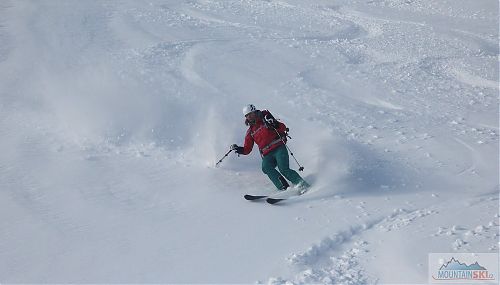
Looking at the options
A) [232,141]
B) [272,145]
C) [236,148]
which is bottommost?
[236,148]

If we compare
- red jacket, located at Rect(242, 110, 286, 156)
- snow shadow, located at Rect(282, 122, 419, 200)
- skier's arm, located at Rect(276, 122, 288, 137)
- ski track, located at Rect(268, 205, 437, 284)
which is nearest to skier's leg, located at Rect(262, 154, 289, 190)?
red jacket, located at Rect(242, 110, 286, 156)

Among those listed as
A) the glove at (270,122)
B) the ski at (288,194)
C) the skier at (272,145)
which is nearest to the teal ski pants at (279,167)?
the skier at (272,145)

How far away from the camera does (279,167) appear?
7594mm

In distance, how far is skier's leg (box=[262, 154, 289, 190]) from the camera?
760 cm

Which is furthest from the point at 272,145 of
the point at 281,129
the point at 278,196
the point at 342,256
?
the point at 342,256

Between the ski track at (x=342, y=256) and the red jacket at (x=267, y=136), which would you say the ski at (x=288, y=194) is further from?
the ski track at (x=342, y=256)

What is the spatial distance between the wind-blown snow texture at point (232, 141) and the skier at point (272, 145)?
1.47ft

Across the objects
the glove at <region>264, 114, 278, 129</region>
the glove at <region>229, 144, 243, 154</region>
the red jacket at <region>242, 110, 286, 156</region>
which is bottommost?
the glove at <region>229, 144, 243, 154</region>

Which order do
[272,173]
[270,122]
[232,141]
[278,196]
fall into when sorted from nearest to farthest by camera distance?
[278,196]
[270,122]
[272,173]
[232,141]

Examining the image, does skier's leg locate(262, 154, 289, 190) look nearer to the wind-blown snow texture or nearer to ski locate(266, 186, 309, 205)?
ski locate(266, 186, 309, 205)

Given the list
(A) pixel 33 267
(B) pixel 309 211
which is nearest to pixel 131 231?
(A) pixel 33 267

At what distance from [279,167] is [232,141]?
5.27 ft

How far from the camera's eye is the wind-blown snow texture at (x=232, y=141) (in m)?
5.73

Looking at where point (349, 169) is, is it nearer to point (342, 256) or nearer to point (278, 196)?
point (278, 196)
